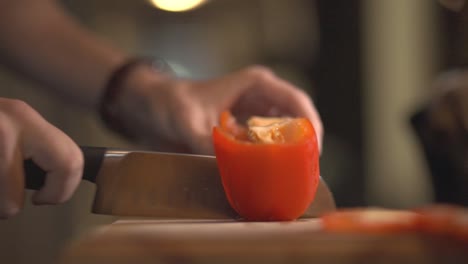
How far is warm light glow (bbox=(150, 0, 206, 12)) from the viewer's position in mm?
2355

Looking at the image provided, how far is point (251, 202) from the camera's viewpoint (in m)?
0.66

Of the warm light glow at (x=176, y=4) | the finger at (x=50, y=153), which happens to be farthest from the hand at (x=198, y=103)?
the warm light glow at (x=176, y=4)

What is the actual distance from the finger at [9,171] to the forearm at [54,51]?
1.66 feet

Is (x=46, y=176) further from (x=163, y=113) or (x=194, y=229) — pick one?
(x=163, y=113)

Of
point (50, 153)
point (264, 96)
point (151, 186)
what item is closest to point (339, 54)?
point (264, 96)

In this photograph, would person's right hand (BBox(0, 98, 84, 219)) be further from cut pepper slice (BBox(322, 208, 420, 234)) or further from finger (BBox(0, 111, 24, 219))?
cut pepper slice (BBox(322, 208, 420, 234))

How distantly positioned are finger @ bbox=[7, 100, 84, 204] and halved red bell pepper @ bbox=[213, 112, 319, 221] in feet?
0.47

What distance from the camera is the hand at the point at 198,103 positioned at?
0.97 meters

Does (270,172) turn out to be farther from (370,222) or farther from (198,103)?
(198,103)

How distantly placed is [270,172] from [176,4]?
6.03 feet

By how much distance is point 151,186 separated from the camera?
2.29 feet

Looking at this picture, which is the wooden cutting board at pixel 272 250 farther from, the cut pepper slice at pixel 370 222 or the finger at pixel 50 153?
the finger at pixel 50 153

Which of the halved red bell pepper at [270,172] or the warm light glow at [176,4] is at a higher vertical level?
the warm light glow at [176,4]

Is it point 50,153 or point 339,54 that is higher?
point 50,153
